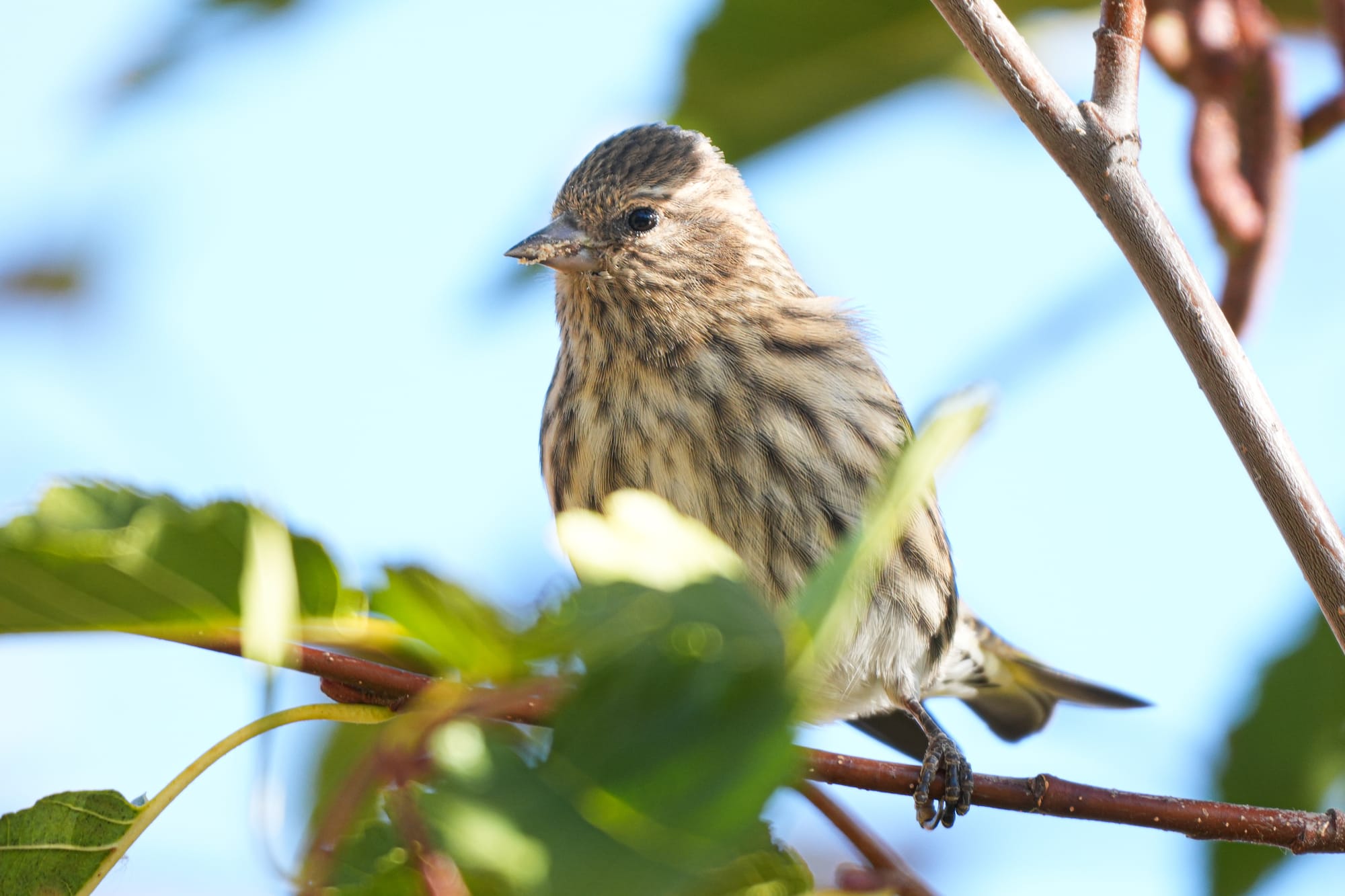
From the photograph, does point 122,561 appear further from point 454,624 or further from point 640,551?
point 640,551

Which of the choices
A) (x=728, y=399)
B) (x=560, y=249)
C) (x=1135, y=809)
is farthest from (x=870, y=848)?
(x=560, y=249)

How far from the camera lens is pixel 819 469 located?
307 centimetres

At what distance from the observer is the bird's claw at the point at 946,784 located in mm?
2742

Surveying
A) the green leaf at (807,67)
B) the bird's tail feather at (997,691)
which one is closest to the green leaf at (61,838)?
the green leaf at (807,67)

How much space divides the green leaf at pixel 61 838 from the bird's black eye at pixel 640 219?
2348 mm

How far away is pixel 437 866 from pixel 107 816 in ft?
1.66

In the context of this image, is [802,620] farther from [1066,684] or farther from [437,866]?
[1066,684]

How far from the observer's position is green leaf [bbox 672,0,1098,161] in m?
2.97

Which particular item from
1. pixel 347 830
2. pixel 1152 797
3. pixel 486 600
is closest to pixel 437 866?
pixel 347 830

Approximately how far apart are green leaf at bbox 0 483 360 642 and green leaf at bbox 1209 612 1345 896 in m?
1.92

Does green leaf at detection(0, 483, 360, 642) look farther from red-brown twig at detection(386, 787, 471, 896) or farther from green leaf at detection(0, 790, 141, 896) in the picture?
green leaf at detection(0, 790, 141, 896)

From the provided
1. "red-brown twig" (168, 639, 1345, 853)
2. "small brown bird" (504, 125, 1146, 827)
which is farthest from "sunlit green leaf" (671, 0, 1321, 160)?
"red-brown twig" (168, 639, 1345, 853)

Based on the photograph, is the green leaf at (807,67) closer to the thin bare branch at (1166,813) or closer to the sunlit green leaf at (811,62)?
the sunlit green leaf at (811,62)

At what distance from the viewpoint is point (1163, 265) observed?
72.0 inches
